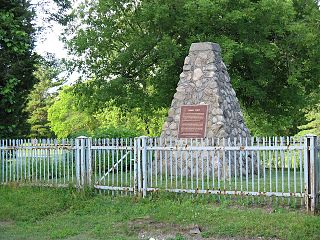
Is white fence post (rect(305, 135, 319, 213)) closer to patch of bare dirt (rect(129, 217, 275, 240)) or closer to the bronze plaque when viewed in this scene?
patch of bare dirt (rect(129, 217, 275, 240))

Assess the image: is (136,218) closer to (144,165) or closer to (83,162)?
(144,165)

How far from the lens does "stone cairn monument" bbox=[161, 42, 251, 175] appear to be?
14641mm

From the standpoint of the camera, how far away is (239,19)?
67.8 ft

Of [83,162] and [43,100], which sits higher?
[43,100]

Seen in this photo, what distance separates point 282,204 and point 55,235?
430 cm

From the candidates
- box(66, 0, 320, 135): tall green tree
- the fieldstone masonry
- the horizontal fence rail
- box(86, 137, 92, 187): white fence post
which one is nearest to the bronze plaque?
the fieldstone masonry

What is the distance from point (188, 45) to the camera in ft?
68.9

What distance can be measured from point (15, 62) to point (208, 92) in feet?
19.8

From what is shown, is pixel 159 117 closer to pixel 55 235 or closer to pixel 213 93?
pixel 213 93

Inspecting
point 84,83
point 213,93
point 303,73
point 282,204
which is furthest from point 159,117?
point 282,204

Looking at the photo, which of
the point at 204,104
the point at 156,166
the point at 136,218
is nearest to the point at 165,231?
the point at 136,218

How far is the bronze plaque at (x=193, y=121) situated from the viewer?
1463cm

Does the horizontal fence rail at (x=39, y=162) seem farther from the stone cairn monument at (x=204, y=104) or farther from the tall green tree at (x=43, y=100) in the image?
the tall green tree at (x=43, y=100)

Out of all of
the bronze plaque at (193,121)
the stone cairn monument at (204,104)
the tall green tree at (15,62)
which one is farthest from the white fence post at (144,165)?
the tall green tree at (15,62)
